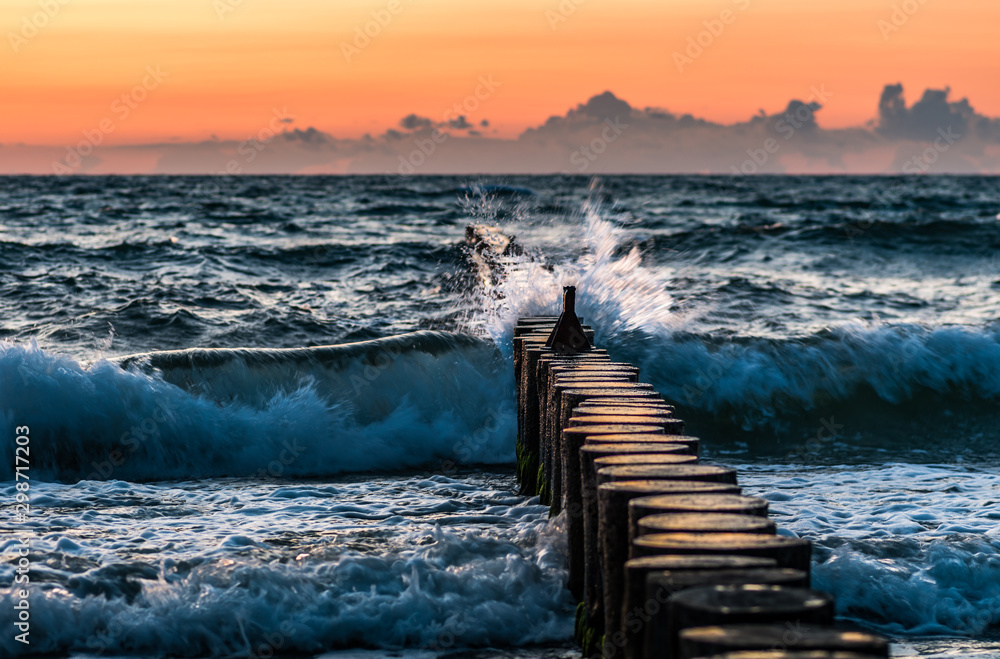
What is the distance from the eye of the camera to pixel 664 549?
9.43ft

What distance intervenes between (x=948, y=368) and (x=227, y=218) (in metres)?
21.8

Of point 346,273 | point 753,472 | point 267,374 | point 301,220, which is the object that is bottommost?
point 753,472

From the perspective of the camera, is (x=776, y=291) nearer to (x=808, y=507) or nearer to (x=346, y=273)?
(x=346, y=273)

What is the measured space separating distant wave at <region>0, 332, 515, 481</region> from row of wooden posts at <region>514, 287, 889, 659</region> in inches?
147

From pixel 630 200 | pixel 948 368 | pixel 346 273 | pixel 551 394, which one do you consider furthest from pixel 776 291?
pixel 630 200

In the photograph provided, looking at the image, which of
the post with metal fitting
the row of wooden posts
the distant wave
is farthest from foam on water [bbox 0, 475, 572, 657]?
the distant wave

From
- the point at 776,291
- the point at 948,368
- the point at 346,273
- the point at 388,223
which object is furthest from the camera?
the point at 388,223

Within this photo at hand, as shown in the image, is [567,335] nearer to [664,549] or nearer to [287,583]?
[287,583]

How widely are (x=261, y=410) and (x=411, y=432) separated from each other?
152 cm

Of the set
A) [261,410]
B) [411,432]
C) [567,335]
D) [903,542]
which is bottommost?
[903,542]

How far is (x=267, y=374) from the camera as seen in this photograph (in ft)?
32.2
